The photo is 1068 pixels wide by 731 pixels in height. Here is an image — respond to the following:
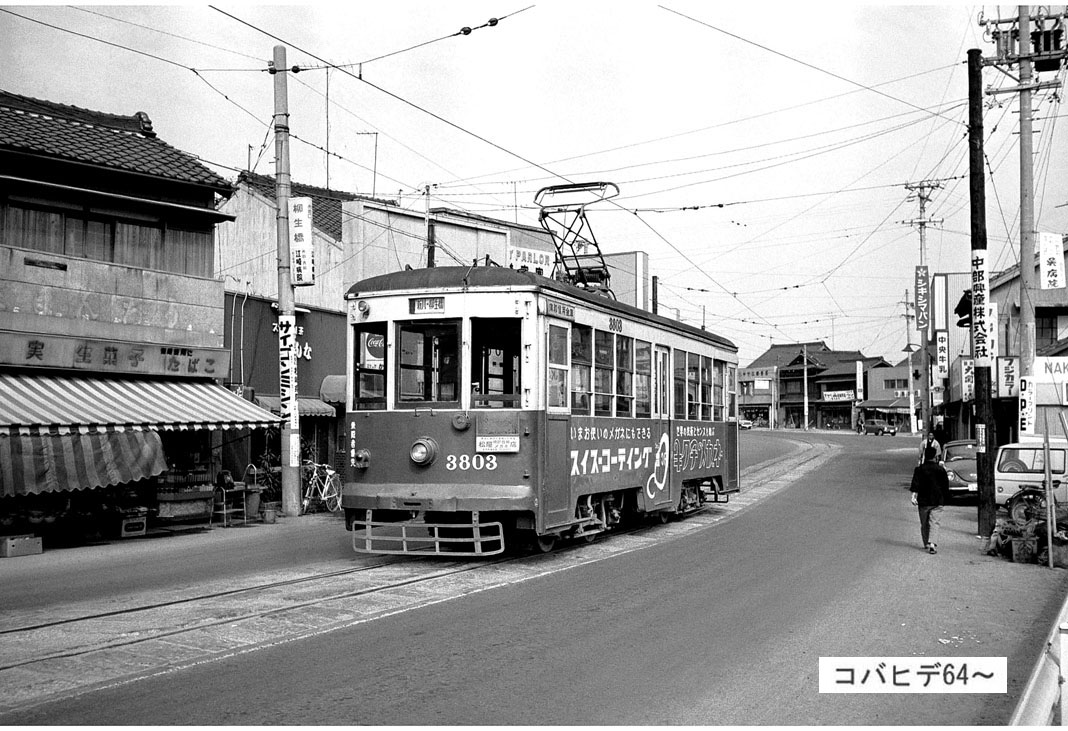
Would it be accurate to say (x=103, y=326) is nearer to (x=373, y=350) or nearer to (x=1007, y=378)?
(x=373, y=350)

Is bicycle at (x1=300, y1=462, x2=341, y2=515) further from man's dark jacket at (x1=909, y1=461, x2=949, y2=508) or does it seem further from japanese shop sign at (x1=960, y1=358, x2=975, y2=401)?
japanese shop sign at (x1=960, y1=358, x2=975, y2=401)

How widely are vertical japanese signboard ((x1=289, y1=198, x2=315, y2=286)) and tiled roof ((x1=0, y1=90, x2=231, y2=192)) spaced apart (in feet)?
5.58

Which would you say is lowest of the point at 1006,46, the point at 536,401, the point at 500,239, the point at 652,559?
the point at 652,559

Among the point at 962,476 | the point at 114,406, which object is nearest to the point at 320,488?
the point at 114,406

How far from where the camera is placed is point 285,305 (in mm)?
17906

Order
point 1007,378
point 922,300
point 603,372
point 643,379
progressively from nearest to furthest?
point 603,372 < point 643,379 < point 1007,378 < point 922,300

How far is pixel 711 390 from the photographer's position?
1778 cm

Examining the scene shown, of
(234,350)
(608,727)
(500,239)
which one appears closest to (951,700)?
(608,727)

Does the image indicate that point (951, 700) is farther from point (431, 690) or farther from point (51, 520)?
point (51, 520)

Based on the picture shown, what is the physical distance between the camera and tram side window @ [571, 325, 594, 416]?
456 inches

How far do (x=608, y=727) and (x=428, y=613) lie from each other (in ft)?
10.9

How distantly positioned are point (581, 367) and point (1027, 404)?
47.0 feet

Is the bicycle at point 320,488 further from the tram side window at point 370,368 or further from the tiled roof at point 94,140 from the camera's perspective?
the tram side window at point 370,368

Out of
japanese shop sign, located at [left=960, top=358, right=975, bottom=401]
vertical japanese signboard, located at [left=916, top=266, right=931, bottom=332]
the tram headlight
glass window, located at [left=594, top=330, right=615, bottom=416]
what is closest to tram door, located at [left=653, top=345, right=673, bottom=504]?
glass window, located at [left=594, top=330, right=615, bottom=416]
